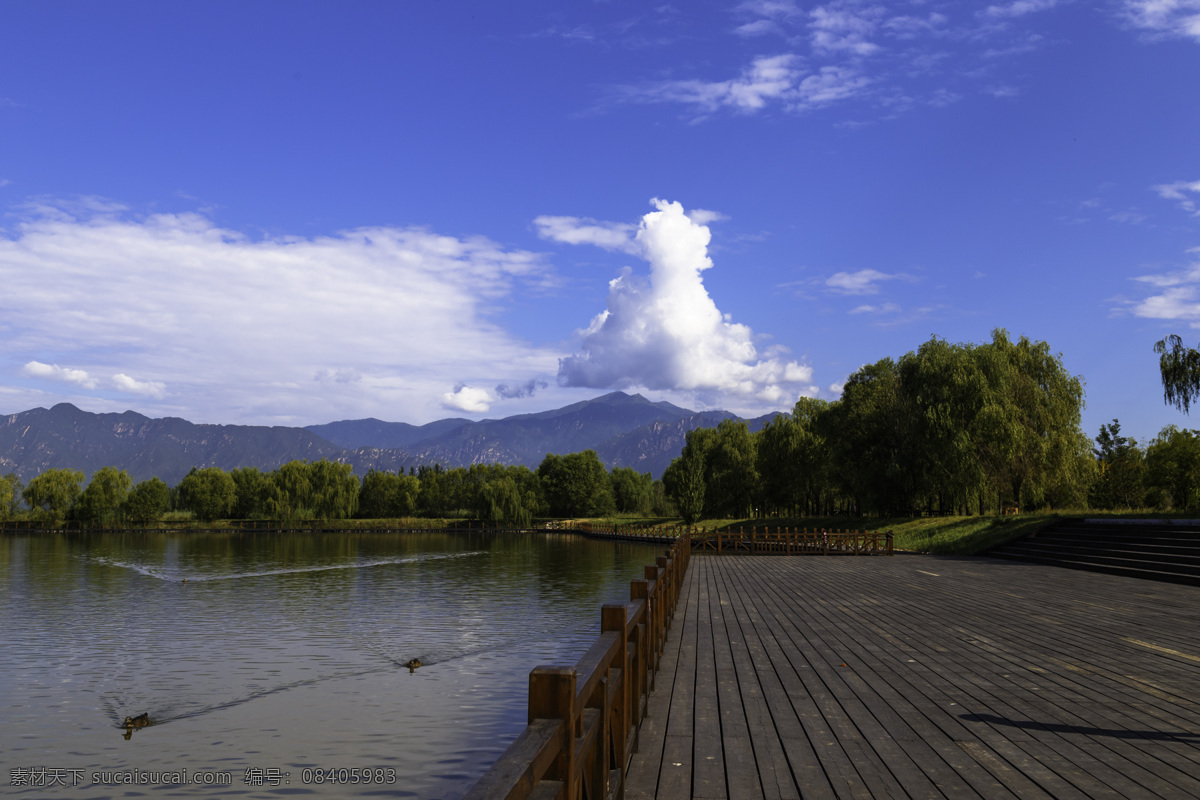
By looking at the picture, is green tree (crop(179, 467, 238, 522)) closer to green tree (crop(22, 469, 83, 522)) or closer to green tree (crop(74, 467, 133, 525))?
green tree (crop(74, 467, 133, 525))

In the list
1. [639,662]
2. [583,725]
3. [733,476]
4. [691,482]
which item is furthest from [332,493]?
[583,725]

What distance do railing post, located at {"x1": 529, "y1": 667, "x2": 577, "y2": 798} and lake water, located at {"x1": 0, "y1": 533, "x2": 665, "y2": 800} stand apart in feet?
23.3

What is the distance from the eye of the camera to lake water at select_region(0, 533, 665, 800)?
10.1m

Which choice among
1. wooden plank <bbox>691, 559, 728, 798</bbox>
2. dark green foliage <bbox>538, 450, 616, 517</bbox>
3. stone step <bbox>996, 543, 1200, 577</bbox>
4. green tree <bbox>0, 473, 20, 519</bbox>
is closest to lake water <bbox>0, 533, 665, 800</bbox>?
wooden plank <bbox>691, 559, 728, 798</bbox>

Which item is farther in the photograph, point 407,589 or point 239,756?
point 407,589

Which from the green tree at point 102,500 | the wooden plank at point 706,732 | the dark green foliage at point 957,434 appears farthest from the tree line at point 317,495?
the wooden plank at point 706,732

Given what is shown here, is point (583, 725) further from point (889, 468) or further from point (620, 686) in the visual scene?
point (889, 468)

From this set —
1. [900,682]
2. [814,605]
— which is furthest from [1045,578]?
[900,682]

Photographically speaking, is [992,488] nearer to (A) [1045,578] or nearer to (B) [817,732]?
(A) [1045,578]

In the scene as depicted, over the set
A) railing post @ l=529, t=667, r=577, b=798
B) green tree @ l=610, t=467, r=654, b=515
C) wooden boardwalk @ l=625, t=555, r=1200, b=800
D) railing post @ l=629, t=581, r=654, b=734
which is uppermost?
railing post @ l=529, t=667, r=577, b=798

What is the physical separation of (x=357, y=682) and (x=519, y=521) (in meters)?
87.4

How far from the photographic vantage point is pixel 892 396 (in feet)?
151

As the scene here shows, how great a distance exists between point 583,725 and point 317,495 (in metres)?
100

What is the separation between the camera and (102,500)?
93.6m
